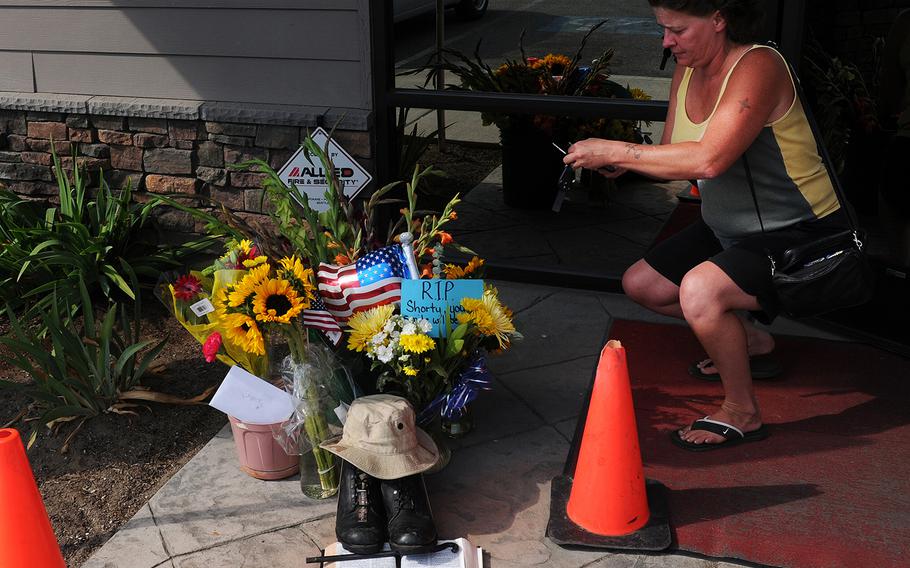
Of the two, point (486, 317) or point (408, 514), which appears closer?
point (408, 514)

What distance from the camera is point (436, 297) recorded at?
122 inches

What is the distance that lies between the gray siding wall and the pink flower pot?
194cm

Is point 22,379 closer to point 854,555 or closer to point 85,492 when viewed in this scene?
point 85,492

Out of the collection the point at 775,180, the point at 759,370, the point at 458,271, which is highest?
the point at 775,180

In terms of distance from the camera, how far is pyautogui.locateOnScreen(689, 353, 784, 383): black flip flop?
154 inches

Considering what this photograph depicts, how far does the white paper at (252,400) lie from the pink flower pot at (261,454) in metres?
0.06

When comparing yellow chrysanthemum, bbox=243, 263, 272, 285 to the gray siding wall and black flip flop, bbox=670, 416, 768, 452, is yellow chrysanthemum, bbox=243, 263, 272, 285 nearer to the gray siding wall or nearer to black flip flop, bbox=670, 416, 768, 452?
black flip flop, bbox=670, 416, 768, 452

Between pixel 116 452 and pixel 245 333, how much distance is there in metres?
0.97

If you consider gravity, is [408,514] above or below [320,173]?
below

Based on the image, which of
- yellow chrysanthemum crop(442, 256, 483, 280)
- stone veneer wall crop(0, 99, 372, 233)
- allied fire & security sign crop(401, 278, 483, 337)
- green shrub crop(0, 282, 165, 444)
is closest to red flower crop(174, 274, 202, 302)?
green shrub crop(0, 282, 165, 444)

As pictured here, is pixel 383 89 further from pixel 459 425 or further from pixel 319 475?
pixel 319 475

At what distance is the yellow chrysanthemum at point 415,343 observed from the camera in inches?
118

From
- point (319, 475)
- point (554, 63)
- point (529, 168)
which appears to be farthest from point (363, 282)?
point (529, 168)

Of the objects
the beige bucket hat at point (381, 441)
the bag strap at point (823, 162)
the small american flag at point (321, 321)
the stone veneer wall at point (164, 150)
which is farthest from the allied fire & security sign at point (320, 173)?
the bag strap at point (823, 162)
